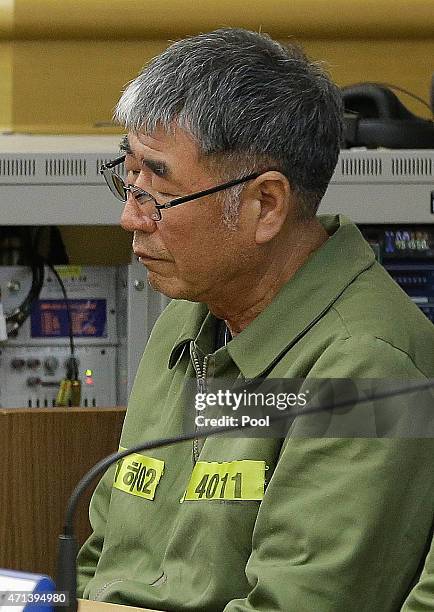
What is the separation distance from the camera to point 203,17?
2787 millimetres

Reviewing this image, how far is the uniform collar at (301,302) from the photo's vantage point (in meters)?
1.49

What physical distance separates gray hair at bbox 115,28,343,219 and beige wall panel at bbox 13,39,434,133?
1268mm

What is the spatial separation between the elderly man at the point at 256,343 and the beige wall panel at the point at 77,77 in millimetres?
1190

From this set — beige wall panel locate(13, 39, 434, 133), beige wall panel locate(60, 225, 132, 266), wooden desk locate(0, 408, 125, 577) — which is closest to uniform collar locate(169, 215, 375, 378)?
wooden desk locate(0, 408, 125, 577)

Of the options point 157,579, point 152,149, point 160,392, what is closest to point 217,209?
point 152,149

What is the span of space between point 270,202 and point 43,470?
0.64 metres

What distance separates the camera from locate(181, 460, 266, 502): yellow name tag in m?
1.41

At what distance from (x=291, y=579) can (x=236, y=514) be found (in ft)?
0.43

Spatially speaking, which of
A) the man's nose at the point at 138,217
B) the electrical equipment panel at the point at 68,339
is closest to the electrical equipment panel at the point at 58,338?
the electrical equipment panel at the point at 68,339

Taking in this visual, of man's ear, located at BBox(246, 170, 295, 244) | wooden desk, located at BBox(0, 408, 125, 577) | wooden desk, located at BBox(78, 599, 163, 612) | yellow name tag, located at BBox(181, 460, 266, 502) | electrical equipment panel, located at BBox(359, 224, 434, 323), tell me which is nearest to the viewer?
wooden desk, located at BBox(78, 599, 163, 612)

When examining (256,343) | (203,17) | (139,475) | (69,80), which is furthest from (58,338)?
(203,17)

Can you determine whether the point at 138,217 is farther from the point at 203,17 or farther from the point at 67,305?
the point at 203,17

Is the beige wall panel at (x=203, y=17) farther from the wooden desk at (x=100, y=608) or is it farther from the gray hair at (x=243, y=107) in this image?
the wooden desk at (x=100, y=608)

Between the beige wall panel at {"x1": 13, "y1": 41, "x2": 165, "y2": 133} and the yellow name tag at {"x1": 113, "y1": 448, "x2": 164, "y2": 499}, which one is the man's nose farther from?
the beige wall panel at {"x1": 13, "y1": 41, "x2": 165, "y2": 133}
